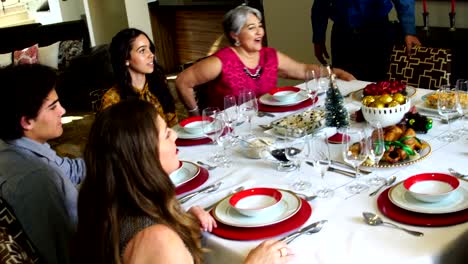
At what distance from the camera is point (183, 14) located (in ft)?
23.7

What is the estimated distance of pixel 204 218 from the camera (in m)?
1.54

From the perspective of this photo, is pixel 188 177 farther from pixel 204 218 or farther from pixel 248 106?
pixel 248 106

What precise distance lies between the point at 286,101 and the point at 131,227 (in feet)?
4.75

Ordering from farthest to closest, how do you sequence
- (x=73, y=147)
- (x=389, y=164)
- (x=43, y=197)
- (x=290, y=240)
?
(x=73, y=147), (x=389, y=164), (x=43, y=197), (x=290, y=240)

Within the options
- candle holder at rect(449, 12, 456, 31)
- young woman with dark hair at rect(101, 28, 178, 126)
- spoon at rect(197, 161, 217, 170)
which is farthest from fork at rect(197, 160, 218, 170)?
candle holder at rect(449, 12, 456, 31)

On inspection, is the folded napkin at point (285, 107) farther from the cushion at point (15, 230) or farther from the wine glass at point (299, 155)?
the cushion at point (15, 230)

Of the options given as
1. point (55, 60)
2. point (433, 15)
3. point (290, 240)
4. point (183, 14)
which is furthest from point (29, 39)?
point (290, 240)

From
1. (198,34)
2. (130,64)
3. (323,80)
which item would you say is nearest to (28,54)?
(198,34)

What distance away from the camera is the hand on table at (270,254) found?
1340 mm

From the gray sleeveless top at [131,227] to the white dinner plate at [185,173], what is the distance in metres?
Result: 0.58

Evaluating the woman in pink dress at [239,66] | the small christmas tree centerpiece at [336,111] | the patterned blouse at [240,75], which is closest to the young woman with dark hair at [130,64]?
the woman in pink dress at [239,66]

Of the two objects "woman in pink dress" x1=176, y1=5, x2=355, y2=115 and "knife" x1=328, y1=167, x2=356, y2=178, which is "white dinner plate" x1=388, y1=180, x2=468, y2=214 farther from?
"woman in pink dress" x1=176, y1=5, x2=355, y2=115

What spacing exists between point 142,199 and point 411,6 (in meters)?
2.67

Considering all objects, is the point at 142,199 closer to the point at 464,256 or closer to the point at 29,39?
the point at 464,256
